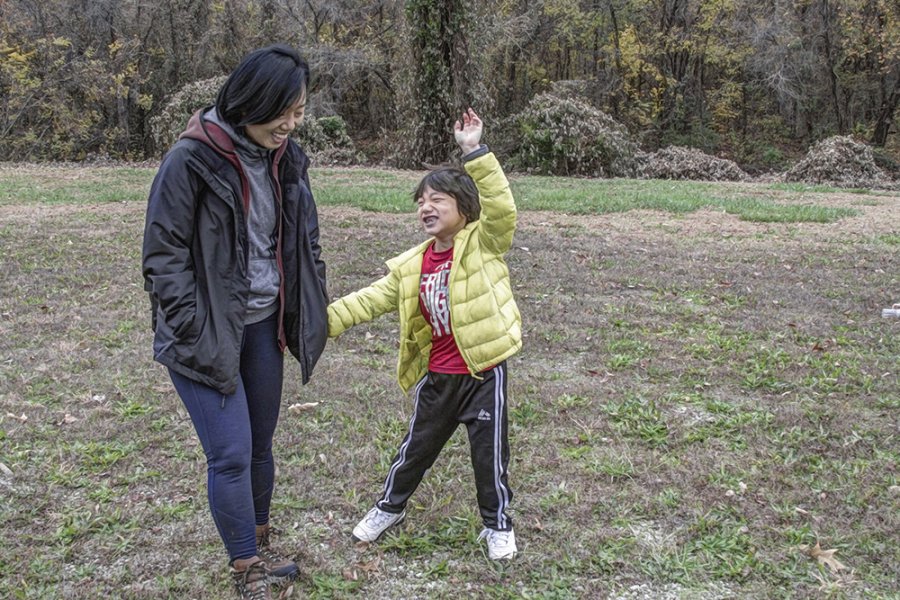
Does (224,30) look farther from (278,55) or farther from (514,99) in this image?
(278,55)

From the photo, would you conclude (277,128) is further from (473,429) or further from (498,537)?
(498,537)

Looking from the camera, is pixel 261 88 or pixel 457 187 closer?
pixel 261 88

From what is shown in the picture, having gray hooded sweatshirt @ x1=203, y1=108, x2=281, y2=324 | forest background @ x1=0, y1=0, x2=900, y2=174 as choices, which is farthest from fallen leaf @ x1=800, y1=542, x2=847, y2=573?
forest background @ x1=0, y1=0, x2=900, y2=174

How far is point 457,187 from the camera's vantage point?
296cm

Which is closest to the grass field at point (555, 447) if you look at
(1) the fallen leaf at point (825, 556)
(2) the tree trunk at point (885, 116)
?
(1) the fallen leaf at point (825, 556)

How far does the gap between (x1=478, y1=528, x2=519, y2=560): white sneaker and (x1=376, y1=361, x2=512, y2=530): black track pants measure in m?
0.03

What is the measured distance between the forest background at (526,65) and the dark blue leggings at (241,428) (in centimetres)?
1737

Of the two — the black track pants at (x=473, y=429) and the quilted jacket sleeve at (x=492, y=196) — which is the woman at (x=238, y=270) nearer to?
the black track pants at (x=473, y=429)

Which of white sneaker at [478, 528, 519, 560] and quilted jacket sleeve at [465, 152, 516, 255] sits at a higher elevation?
quilted jacket sleeve at [465, 152, 516, 255]

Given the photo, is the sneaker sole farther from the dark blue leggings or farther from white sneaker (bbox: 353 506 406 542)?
the dark blue leggings

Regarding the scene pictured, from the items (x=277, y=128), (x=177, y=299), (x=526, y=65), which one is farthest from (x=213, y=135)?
(x=526, y=65)

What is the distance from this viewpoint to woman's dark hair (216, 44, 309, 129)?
247 cm

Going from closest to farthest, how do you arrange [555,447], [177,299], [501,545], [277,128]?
[177,299]
[277,128]
[501,545]
[555,447]

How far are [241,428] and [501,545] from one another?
1163mm
